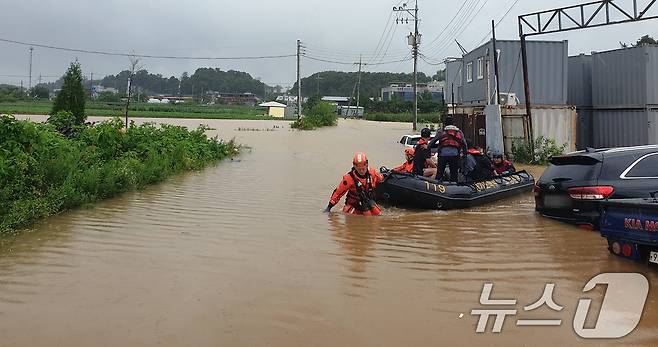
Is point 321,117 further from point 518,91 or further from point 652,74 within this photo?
point 652,74

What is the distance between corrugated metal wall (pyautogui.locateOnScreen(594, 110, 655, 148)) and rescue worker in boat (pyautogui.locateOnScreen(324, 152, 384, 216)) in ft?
46.2

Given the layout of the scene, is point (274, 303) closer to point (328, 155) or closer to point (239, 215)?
point (239, 215)

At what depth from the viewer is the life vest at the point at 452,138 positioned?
436 inches

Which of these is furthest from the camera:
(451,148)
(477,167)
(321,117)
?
→ (321,117)

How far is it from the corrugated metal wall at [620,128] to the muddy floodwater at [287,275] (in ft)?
38.6

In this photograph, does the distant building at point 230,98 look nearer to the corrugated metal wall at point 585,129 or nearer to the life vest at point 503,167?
the corrugated metal wall at point 585,129

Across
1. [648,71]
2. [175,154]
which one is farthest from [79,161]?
[648,71]

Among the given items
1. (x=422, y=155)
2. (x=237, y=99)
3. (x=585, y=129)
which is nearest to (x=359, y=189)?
(x=422, y=155)

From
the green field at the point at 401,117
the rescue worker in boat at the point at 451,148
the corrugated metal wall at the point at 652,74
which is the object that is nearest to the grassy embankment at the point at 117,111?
the green field at the point at 401,117

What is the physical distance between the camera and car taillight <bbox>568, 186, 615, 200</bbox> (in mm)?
7926

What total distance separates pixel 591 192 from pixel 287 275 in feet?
14.7

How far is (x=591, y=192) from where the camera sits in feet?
26.6

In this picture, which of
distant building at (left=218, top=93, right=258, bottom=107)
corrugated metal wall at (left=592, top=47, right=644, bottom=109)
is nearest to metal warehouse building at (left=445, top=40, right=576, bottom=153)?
corrugated metal wall at (left=592, top=47, right=644, bottom=109)

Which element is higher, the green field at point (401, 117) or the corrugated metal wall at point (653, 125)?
the green field at point (401, 117)
